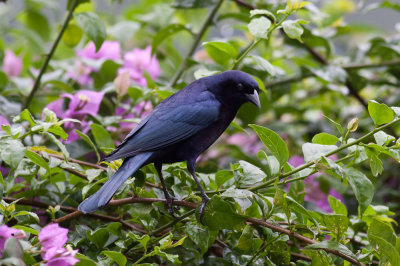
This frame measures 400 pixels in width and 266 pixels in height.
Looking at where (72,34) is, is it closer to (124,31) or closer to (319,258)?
(124,31)

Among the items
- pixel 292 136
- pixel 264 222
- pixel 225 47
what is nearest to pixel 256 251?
pixel 264 222

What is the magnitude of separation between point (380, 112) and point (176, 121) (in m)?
0.51

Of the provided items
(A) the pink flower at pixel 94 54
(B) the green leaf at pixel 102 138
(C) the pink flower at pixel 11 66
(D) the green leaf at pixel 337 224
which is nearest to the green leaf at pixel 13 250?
(B) the green leaf at pixel 102 138

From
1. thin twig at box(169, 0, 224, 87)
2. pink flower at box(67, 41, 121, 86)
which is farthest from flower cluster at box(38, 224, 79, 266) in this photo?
pink flower at box(67, 41, 121, 86)

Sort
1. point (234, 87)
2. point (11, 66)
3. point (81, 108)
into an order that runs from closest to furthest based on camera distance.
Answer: point (234, 87) < point (81, 108) < point (11, 66)

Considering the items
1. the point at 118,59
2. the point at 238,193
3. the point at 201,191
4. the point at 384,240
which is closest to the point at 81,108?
the point at 118,59

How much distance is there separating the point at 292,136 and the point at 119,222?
41.6 inches

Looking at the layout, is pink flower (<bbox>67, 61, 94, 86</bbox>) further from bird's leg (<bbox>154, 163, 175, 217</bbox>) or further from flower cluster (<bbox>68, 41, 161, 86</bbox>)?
bird's leg (<bbox>154, 163, 175, 217</bbox>)

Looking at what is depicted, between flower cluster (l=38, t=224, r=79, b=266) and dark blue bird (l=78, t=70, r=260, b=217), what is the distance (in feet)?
1.09

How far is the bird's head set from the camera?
4.66ft

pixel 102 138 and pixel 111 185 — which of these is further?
pixel 102 138

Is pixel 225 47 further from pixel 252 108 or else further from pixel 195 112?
pixel 252 108

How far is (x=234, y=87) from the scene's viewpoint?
1448 mm

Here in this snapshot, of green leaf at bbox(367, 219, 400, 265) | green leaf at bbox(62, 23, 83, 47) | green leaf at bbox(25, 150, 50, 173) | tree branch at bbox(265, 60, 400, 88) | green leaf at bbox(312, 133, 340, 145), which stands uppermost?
green leaf at bbox(62, 23, 83, 47)
